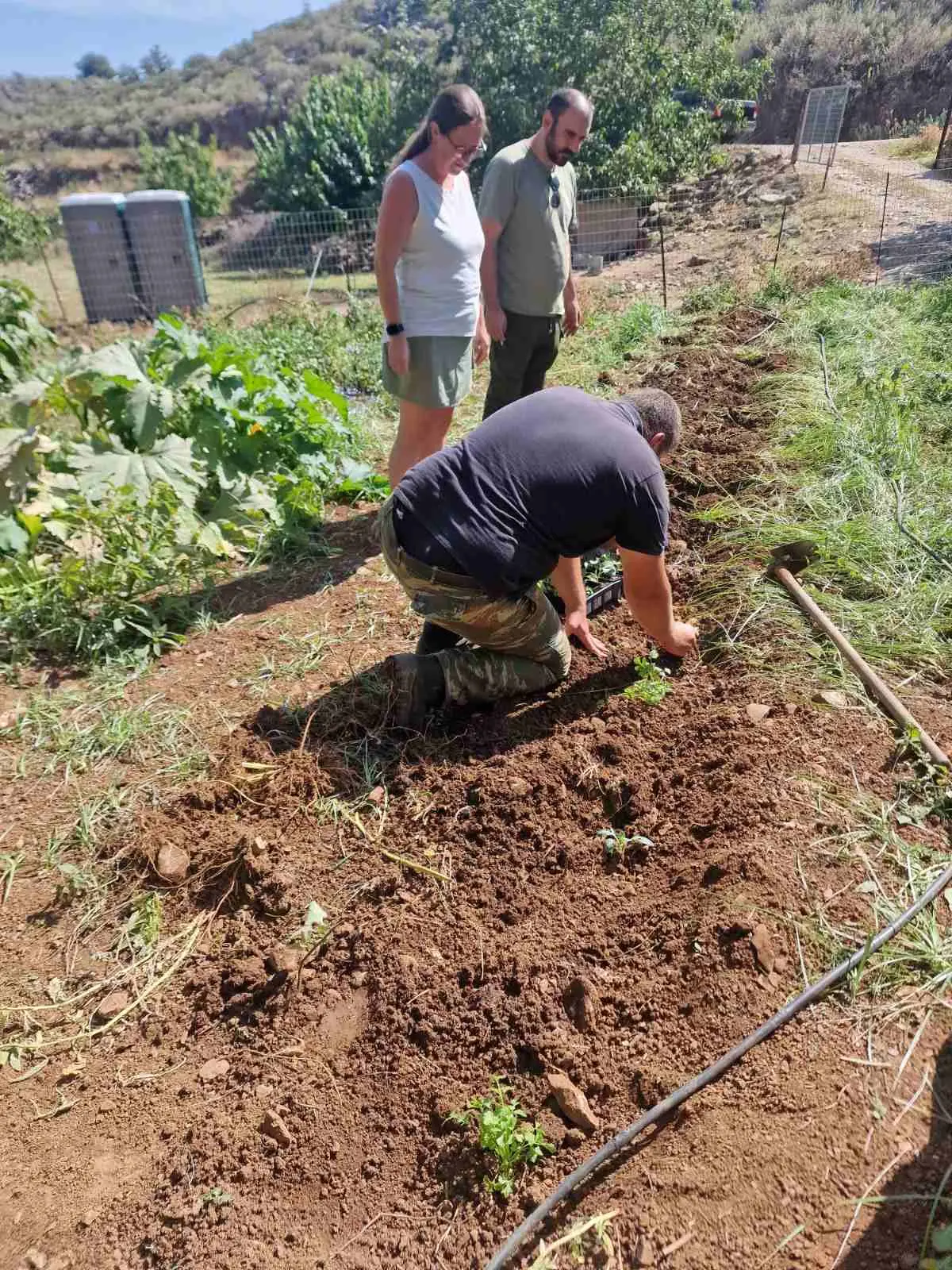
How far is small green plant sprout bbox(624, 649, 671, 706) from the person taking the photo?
2857 mm

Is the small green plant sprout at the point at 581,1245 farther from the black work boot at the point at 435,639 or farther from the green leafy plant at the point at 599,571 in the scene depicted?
the green leafy plant at the point at 599,571

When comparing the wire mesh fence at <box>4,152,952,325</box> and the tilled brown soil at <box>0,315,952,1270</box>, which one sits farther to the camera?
the wire mesh fence at <box>4,152,952,325</box>

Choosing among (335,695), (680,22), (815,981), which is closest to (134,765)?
(335,695)

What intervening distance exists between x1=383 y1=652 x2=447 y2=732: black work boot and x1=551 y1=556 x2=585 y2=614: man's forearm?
530 mm

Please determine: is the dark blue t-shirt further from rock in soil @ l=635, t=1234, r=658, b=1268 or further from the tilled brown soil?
rock in soil @ l=635, t=1234, r=658, b=1268

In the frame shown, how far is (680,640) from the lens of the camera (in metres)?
2.79

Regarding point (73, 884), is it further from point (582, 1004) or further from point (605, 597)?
point (605, 597)

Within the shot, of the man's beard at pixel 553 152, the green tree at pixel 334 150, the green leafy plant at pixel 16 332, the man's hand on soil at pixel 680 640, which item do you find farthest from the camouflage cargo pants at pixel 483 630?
the green tree at pixel 334 150

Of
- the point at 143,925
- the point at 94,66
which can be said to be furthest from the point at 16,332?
the point at 94,66

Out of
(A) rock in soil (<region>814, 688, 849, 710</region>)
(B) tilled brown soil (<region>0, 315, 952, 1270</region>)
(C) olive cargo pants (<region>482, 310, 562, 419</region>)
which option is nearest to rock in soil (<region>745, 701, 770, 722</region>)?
(B) tilled brown soil (<region>0, 315, 952, 1270</region>)

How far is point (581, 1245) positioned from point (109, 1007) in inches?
51.0

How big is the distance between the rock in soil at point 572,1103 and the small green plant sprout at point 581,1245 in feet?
0.57

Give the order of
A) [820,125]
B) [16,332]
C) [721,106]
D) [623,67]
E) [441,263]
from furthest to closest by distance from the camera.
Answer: [820,125], [721,106], [623,67], [16,332], [441,263]

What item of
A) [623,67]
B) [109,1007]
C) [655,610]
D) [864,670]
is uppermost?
[623,67]
